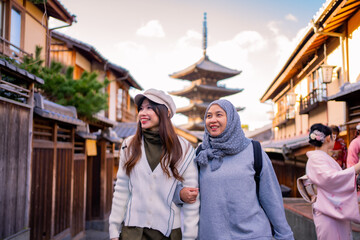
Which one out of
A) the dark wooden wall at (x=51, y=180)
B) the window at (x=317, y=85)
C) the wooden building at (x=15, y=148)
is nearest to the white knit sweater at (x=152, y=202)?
the wooden building at (x=15, y=148)

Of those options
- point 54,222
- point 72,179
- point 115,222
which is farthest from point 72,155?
point 115,222

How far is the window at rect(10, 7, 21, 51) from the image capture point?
8820 millimetres

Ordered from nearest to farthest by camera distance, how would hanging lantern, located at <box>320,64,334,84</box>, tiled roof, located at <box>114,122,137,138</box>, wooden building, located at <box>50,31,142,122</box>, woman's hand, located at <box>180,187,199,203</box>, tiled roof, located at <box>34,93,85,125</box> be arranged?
woman's hand, located at <box>180,187,199,203</box>
tiled roof, located at <box>34,93,85,125</box>
hanging lantern, located at <box>320,64,334,84</box>
wooden building, located at <box>50,31,142,122</box>
tiled roof, located at <box>114,122,137,138</box>

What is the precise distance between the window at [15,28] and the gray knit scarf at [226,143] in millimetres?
7970

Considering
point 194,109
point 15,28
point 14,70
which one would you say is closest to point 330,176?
point 14,70

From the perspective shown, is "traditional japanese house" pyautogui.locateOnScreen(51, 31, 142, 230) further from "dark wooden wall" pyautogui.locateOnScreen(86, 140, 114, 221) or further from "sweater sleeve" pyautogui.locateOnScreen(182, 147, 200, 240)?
"sweater sleeve" pyautogui.locateOnScreen(182, 147, 200, 240)

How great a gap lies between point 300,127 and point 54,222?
12.1m

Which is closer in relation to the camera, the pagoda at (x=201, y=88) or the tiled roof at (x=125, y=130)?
the tiled roof at (x=125, y=130)

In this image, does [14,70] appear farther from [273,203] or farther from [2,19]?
[273,203]

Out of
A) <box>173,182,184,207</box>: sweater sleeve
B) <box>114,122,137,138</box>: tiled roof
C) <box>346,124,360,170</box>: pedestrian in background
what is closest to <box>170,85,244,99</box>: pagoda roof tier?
<box>114,122,137,138</box>: tiled roof

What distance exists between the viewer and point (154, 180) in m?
2.79

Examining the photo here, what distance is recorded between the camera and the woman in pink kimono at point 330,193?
370 centimetres

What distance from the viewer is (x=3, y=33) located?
845cm

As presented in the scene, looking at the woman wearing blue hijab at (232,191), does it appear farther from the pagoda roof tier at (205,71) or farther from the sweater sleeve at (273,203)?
the pagoda roof tier at (205,71)
